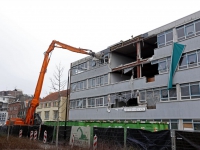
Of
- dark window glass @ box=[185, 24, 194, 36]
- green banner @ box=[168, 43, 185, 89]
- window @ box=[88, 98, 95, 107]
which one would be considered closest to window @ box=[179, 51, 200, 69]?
green banner @ box=[168, 43, 185, 89]

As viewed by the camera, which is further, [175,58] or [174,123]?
[175,58]

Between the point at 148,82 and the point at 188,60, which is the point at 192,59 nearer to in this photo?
the point at 188,60

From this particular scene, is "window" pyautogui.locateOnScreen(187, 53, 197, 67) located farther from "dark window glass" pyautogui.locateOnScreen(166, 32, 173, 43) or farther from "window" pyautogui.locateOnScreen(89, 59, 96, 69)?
"window" pyautogui.locateOnScreen(89, 59, 96, 69)

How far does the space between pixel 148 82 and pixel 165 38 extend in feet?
17.8

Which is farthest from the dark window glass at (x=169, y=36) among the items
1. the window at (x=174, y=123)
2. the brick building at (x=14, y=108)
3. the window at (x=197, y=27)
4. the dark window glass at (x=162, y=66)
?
the brick building at (x=14, y=108)

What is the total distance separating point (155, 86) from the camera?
24.3 meters

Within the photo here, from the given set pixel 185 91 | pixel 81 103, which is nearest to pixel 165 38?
pixel 185 91

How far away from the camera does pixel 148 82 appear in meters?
25.3

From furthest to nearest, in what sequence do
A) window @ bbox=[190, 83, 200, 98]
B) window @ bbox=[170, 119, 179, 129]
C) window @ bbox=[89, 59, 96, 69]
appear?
window @ bbox=[89, 59, 96, 69]
window @ bbox=[170, 119, 179, 129]
window @ bbox=[190, 83, 200, 98]

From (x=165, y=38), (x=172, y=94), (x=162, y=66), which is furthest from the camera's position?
(x=165, y=38)

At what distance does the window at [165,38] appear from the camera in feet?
78.9

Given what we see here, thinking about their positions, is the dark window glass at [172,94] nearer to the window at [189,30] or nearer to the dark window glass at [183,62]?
the dark window glass at [183,62]

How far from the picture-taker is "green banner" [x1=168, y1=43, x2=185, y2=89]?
885 inches

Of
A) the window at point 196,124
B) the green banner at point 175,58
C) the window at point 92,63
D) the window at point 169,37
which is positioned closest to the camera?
the window at point 196,124
